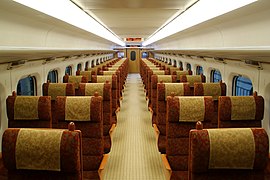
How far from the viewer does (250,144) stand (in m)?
2.23

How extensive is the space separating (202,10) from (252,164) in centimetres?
316

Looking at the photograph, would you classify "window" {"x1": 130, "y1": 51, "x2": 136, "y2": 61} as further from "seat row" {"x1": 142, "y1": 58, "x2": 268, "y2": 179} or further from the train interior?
"seat row" {"x1": 142, "y1": 58, "x2": 268, "y2": 179}

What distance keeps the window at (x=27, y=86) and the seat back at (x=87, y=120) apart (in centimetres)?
213

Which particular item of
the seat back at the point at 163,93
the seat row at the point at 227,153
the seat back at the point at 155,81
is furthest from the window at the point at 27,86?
the seat row at the point at 227,153

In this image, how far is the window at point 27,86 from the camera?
18.5 feet

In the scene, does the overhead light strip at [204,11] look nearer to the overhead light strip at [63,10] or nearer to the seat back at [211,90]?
the seat back at [211,90]

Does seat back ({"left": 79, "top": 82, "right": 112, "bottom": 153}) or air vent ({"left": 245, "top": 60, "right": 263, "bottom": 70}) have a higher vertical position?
air vent ({"left": 245, "top": 60, "right": 263, "bottom": 70})

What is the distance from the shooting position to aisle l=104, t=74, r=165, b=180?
4.57 meters

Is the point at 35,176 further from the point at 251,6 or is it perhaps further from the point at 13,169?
the point at 251,6

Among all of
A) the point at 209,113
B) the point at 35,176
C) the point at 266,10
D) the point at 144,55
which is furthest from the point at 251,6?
the point at 144,55

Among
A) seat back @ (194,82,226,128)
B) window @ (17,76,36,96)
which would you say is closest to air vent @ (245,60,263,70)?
seat back @ (194,82,226,128)

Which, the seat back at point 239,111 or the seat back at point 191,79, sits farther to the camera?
the seat back at point 191,79

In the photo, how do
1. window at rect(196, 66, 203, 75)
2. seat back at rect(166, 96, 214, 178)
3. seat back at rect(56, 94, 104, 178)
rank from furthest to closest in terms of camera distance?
1. window at rect(196, 66, 203, 75)
2. seat back at rect(56, 94, 104, 178)
3. seat back at rect(166, 96, 214, 178)

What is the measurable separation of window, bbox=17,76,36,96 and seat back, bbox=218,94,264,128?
11.9ft
